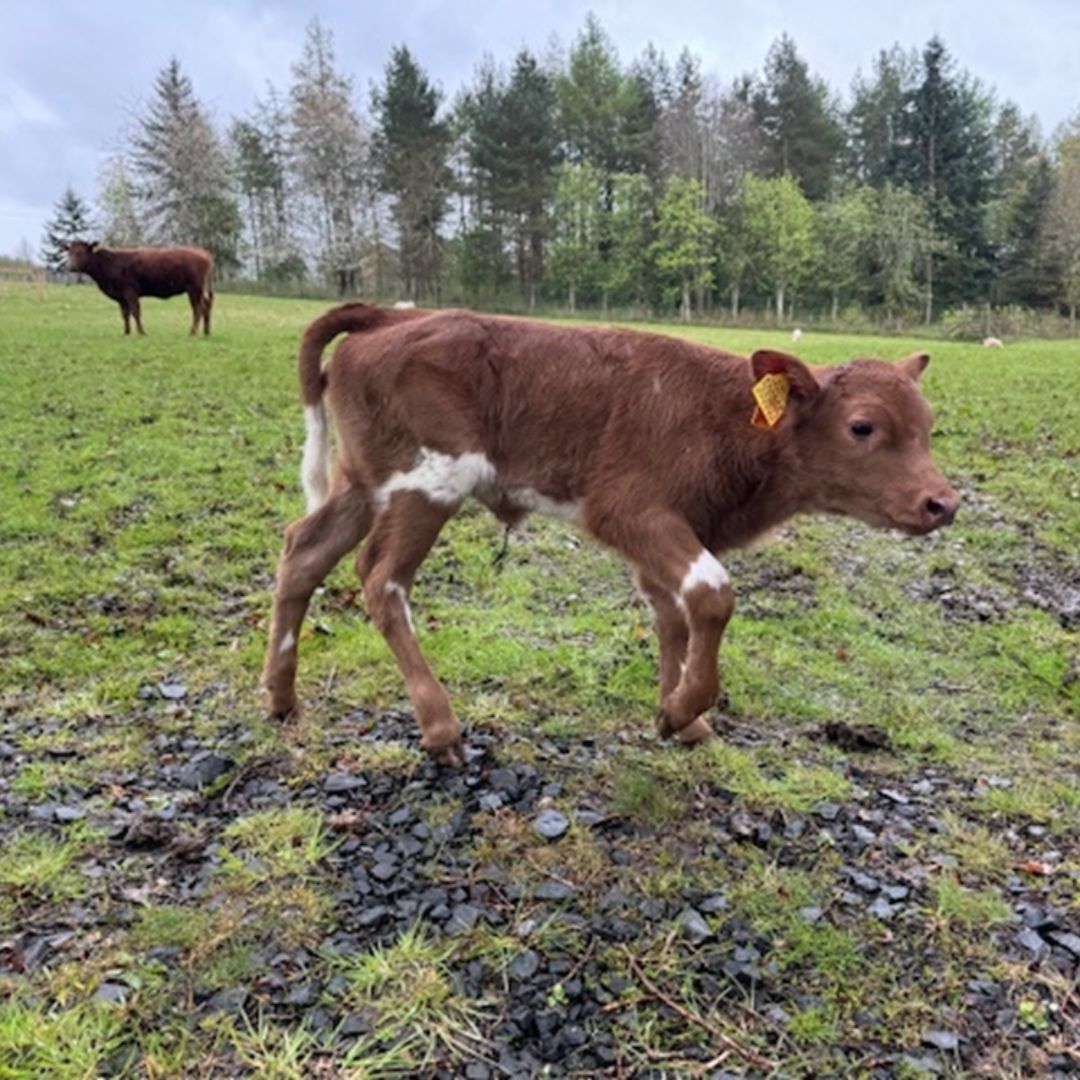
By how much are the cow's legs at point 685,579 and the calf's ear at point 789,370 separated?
74 centimetres

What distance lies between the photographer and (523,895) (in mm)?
3291

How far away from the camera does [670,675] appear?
181 inches

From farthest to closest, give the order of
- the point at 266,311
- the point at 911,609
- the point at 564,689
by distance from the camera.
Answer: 1. the point at 266,311
2. the point at 911,609
3. the point at 564,689

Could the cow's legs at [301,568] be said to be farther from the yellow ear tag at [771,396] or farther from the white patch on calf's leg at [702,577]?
the yellow ear tag at [771,396]

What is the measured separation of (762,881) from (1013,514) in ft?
22.8

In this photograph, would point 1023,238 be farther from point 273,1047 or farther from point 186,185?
point 273,1047

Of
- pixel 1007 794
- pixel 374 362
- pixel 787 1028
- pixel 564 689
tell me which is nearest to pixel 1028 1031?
pixel 787 1028

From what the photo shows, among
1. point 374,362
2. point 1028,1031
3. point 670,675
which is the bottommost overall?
point 1028,1031

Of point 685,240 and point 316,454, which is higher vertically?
point 685,240

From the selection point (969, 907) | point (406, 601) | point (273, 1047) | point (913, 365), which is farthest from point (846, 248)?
point (273, 1047)

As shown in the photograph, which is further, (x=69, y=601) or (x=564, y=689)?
(x=69, y=601)

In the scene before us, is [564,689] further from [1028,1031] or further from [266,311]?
[266,311]

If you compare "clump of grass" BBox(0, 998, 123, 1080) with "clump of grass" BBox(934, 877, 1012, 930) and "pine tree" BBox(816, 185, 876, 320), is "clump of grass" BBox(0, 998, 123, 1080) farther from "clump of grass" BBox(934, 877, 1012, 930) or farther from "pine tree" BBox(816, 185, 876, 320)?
"pine tree" BBox(816, 185, 876, 320)

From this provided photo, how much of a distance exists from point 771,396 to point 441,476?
4.90 ft
